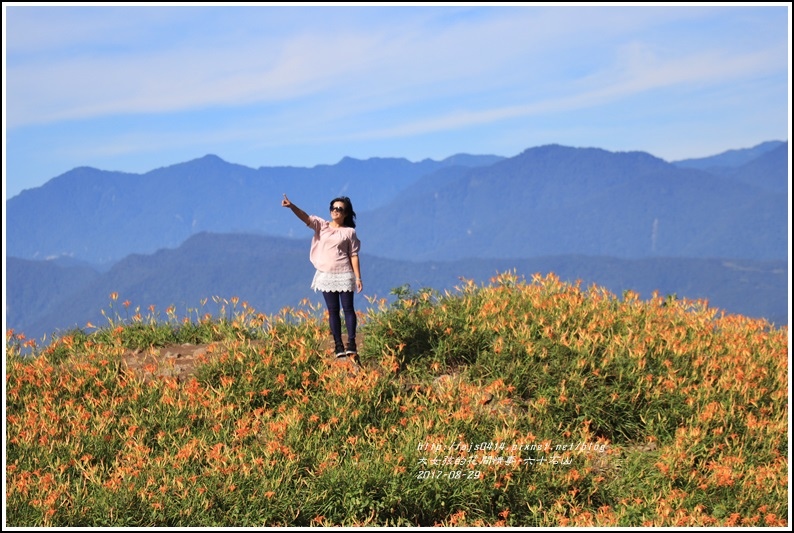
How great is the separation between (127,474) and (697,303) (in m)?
8.93

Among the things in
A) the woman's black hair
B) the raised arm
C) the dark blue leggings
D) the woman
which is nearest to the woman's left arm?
the woman

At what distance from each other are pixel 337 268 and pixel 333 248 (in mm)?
255

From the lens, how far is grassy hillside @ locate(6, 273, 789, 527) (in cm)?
775

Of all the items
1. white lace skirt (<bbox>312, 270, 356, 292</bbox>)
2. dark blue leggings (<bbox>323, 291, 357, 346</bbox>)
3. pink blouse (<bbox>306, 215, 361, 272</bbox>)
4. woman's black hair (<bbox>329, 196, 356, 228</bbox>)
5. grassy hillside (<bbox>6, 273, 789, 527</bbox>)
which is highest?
woman's black hair (<bbox>329, 196, 356, 228</bbox>)

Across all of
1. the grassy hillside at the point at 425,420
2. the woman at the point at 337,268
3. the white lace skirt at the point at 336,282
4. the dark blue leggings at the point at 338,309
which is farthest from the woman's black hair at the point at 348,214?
the grassy hillside at the point at 425,420

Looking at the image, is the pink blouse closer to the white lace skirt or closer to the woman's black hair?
the white lace skirt

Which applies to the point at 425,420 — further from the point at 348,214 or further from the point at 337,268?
the point at 348,214

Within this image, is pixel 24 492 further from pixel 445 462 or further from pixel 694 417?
pixel 694 417

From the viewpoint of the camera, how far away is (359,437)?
8836mm

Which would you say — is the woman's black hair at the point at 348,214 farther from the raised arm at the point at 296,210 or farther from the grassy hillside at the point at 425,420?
the grassy hillside at the point at 425,420

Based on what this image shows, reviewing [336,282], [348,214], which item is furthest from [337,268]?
[348,214]

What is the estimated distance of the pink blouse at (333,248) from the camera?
10.4 meters

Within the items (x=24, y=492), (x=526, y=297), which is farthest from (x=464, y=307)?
(x=24, y=492)

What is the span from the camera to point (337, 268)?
1039cm
